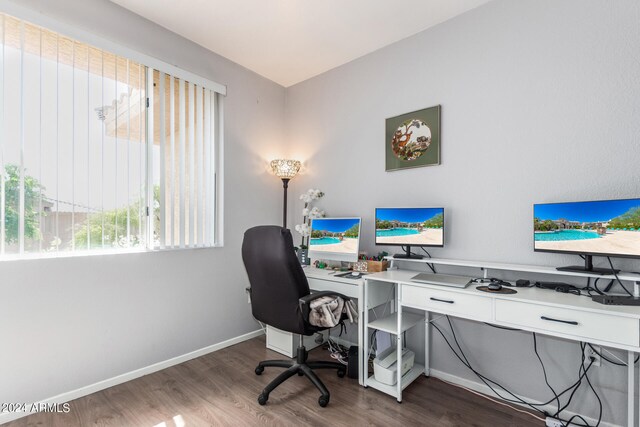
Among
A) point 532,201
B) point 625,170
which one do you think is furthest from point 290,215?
point 625,170

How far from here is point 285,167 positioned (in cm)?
325

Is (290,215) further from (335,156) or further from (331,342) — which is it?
(331,342)

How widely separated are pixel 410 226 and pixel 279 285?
1094 mm

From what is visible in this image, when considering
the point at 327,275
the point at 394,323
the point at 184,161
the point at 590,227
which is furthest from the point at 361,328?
the point at 184,161

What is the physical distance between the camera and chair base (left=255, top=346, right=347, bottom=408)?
6.39ft

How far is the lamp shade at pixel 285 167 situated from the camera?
10.6ft

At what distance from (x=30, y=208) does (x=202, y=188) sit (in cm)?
116

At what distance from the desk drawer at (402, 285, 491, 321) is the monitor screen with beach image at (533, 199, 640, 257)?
53cm

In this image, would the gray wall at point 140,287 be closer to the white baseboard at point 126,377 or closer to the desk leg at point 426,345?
the white baseboard at point 126,377

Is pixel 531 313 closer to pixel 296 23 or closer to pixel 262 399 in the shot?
pixel 262 399

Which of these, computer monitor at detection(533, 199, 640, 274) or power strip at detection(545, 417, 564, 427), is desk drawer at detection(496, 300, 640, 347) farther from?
power strip at detection(545, 417, 564, 427)

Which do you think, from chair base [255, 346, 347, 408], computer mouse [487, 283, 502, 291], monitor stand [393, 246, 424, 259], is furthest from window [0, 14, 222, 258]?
computer mouse [487, 283, 502, 291]

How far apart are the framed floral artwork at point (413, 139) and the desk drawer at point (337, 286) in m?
1.08

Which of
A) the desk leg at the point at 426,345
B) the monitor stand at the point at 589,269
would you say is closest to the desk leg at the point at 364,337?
the desk leg at the point at 426,345
